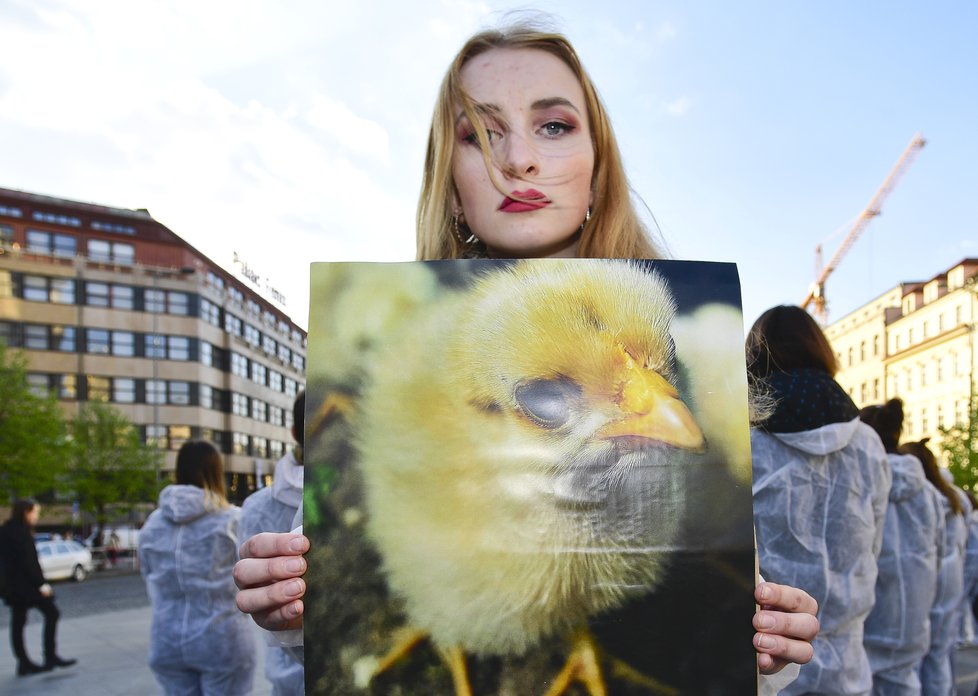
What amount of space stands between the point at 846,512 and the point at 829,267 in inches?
3225

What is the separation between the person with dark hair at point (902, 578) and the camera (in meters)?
3.44

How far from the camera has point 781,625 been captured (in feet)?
3.10

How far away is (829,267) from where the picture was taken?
3002 inches

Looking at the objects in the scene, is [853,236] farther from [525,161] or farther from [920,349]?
[525,161]

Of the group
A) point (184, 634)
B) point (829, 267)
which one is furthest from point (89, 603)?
point (829, 267)

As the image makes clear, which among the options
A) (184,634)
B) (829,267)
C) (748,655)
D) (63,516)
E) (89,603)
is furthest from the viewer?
(829,267)

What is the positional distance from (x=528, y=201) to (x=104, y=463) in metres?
34.0

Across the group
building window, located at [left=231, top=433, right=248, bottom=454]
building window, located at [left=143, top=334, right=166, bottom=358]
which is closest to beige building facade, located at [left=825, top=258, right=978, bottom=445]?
building window, located at [left=231, top=433, right=248, bottom=454]

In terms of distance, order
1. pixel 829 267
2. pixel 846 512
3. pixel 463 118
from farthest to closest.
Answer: pixel 829 267 → pixel 846 512 → pixel 463 118

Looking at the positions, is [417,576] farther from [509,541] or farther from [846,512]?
[846,512]

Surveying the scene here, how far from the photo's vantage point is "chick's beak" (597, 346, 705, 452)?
93 centimetres

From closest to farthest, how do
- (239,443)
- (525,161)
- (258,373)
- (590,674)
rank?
(590,674) < (525,161) < (239,443) < (258,373)

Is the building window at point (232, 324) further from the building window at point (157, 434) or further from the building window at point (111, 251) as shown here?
the building window at point (157, 434)

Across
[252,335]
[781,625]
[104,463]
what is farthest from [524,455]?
[252,335]
